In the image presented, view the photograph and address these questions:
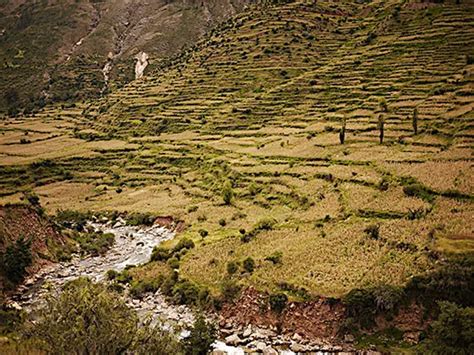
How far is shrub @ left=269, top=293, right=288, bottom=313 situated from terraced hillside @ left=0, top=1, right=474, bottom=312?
6.58 feet

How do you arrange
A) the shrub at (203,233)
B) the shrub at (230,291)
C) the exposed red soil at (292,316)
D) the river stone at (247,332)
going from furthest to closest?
1. the shrub at (203,233)
2. the shrub at (230,291)
3. the river stone at (247,332)
4. the exposed red soil at (292,316)

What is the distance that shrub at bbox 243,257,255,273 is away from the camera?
38588 millimetres

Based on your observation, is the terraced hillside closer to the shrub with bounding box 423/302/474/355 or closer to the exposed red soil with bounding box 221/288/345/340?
the exposed red soil with bounding box 221/288/345/340

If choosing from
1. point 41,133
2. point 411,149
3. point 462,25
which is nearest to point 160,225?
point 411,149

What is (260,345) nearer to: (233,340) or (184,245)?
(233,340)

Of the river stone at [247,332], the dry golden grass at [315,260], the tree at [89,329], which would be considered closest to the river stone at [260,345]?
the river stone at [247,332]

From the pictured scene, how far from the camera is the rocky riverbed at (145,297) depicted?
101ft

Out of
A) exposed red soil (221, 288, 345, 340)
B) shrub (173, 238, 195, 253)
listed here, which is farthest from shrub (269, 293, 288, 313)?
shrub (173, 238, 195, 253)

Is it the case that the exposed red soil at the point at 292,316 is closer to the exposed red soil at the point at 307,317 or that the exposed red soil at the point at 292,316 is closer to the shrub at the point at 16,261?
the exposed red soil at the point at 307,317

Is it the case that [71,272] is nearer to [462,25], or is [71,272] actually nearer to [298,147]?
[298,147]

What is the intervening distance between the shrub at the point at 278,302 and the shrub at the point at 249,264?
507 centimetres

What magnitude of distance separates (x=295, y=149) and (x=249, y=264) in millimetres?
41388

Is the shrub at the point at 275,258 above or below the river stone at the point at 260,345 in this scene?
above

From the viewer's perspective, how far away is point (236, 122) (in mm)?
104000
